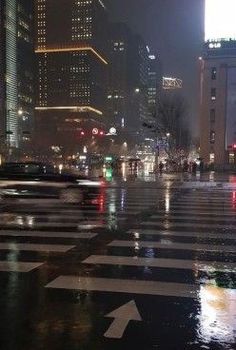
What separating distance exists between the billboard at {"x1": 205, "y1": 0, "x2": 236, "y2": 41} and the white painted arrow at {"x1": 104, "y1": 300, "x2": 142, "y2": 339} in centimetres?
8325

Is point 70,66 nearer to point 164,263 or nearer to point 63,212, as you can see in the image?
point 63,212

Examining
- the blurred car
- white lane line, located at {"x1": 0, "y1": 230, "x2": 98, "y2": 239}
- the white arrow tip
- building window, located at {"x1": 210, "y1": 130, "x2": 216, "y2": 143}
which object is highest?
building window, located at {"x1": 210, "y1": 130, "x2": 216, "y2": 143}

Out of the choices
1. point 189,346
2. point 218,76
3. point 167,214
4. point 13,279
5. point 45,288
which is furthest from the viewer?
point 218,76

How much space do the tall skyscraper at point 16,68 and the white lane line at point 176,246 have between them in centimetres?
11457

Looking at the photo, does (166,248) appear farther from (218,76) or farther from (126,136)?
(126,136)

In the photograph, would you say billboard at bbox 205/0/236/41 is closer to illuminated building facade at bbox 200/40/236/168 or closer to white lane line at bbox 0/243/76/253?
illuminated building facade at bbox 200/40/236/168

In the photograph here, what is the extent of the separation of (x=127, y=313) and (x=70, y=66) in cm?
14152

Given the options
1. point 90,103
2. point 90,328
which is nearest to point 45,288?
point 90,328

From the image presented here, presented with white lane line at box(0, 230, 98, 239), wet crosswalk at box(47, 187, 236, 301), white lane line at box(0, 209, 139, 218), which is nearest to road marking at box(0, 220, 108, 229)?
white lane line at box(0, 230, 98, 239)

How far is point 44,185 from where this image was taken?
829 inches

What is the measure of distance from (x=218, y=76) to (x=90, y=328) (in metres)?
96.3

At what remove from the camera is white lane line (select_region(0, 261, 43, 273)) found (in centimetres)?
895

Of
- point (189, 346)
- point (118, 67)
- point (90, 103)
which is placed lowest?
point (189, 346)

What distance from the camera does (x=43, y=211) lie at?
58.7 ft
